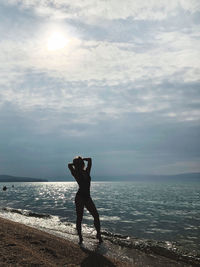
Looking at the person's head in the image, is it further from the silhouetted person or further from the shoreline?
the shoreline

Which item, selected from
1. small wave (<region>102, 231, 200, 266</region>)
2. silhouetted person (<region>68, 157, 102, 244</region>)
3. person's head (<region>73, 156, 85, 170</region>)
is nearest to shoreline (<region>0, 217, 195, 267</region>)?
small wave (<region>102, 231, 200, 266</region>)

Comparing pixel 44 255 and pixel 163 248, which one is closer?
pixel 44 255

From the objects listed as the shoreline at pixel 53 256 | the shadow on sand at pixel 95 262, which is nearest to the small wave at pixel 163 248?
the shoreline at pixel 53 256

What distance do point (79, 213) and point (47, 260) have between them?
256 centimetres

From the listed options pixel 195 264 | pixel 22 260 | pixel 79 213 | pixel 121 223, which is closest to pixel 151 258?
pixel 195 264

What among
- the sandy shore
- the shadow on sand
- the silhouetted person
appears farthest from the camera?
the silhouetted person

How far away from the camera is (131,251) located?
26.4ft

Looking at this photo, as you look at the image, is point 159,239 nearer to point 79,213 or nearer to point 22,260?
point 79,213

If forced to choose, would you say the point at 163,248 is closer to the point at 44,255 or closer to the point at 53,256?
the point at 53,256

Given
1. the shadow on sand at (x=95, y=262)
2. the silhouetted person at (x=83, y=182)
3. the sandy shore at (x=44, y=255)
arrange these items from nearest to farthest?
the sandy shore at (x=44, y=255), the shadow on sand at (x=95, y=262), the silhouetted person at (x=83, y=182)

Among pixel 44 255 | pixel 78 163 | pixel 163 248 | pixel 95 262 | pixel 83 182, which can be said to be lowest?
pixel 163 248

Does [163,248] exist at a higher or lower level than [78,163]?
lower

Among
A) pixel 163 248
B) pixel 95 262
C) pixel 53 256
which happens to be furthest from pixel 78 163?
pixel 163 248

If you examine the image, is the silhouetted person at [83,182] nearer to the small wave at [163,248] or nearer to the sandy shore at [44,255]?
the sandy shore at [44,255]
